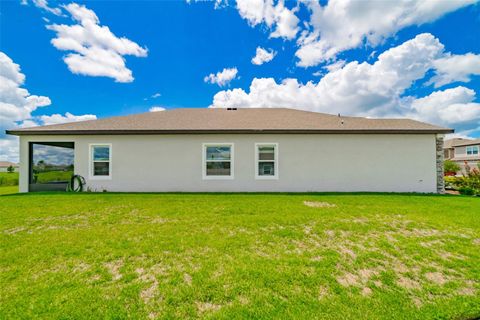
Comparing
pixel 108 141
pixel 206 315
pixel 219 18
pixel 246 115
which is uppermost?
pixel 219 18

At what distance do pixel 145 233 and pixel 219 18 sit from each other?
12.2 m

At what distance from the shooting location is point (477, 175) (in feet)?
33.3

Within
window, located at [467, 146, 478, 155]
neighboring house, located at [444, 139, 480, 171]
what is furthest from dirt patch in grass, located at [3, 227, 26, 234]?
window, located at [467, 146, 478, 155]

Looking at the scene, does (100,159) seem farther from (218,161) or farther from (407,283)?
(407,283)

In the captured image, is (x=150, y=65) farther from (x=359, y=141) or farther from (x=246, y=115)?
(x=359, y=141)

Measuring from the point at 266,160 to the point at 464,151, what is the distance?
41.6 metres

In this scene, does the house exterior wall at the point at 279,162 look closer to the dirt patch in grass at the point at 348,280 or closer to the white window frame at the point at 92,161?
the white window frame at the point at 92,161

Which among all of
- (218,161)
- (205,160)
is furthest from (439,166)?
(205,160)

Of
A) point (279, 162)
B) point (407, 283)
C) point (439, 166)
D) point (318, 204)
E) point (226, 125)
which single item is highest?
point (226, 125)

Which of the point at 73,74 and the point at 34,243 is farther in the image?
the point at 73,74

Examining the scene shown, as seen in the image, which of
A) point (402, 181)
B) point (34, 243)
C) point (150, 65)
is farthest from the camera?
point (150, 65)

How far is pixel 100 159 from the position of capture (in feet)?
31.5

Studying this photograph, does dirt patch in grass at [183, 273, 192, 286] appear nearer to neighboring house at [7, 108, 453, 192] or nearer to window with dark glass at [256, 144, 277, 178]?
neighboring house at [7, 108, 453, 192]

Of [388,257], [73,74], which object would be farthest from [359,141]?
[73,74]
